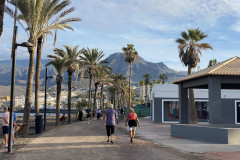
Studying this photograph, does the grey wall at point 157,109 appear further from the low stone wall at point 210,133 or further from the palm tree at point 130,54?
the palm tree at point 130,54

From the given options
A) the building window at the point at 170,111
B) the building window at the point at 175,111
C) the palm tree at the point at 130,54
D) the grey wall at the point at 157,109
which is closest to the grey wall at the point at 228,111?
the building window at the point at 175,111

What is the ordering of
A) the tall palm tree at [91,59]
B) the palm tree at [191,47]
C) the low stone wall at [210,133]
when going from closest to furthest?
the low stone wall at [210,133]
the palm tree at [191,47]
the tall palm tree at [91,59]

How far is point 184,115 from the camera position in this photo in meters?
21.2

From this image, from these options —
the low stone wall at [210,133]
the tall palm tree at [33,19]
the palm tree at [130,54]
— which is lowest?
the low stone wall at [210,133]

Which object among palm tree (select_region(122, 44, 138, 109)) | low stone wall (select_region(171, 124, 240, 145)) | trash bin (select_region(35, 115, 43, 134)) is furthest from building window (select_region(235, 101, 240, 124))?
palm tree (select_region(122, 44, 138, 109))

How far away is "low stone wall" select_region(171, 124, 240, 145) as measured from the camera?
1315 centimetres

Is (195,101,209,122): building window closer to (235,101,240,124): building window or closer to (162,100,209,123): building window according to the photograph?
(162,100,209,123): building window

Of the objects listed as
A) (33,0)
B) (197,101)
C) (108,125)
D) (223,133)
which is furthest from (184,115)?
(197,101)

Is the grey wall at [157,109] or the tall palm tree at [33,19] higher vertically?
the tall palm tree at [33,19]

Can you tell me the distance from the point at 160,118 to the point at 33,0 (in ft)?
73.3

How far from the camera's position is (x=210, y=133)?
46.4 ft

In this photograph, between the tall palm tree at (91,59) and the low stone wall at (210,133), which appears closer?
the low stone wall at (210,133)


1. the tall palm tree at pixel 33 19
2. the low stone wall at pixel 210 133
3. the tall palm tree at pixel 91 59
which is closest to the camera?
the low stone wall at pixel 210 133

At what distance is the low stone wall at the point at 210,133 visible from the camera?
13148 millimetres
